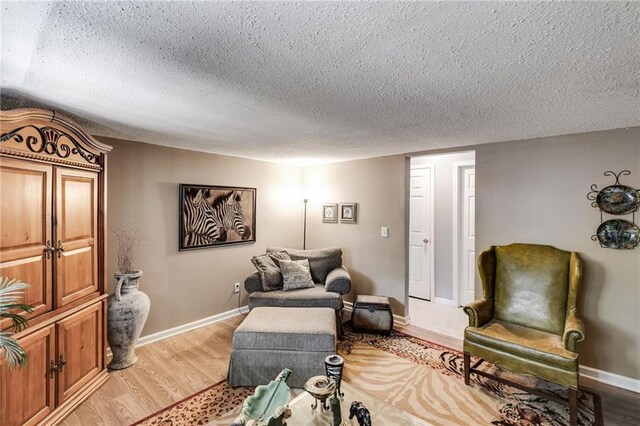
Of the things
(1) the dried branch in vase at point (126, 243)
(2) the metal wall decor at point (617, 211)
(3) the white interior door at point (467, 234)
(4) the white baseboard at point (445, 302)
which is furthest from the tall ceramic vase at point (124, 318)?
(2) the metal wall decor at point (617, 211)

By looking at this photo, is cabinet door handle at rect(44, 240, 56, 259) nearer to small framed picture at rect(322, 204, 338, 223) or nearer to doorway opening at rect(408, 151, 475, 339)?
small framed picture at rect(322, 204, 338, 223)

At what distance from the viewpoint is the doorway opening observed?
4289mm

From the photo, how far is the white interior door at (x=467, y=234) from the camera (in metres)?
4.27

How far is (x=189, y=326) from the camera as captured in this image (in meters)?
3.53

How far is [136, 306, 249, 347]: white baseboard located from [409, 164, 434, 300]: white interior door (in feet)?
8.80

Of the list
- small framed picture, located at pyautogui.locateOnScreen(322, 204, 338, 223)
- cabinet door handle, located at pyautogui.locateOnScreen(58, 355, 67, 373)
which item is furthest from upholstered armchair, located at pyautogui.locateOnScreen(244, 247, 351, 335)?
cabinet door handle, located at pyautogui.locateOnScreen(58, 355, 67, 373)

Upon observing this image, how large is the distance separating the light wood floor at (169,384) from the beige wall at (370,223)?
900 mm

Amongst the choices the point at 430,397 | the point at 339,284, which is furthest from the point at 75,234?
the point at 430,397

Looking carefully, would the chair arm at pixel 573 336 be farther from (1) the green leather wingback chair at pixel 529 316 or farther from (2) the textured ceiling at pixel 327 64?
(2) the textured ceiling at pixel 327 64

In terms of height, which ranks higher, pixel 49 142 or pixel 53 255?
pixel 49 142

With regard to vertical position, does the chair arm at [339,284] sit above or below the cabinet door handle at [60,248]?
below

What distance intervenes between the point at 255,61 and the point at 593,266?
126 inches

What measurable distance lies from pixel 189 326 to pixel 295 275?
1.39m

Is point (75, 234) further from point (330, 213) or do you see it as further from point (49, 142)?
point (330, 213)
